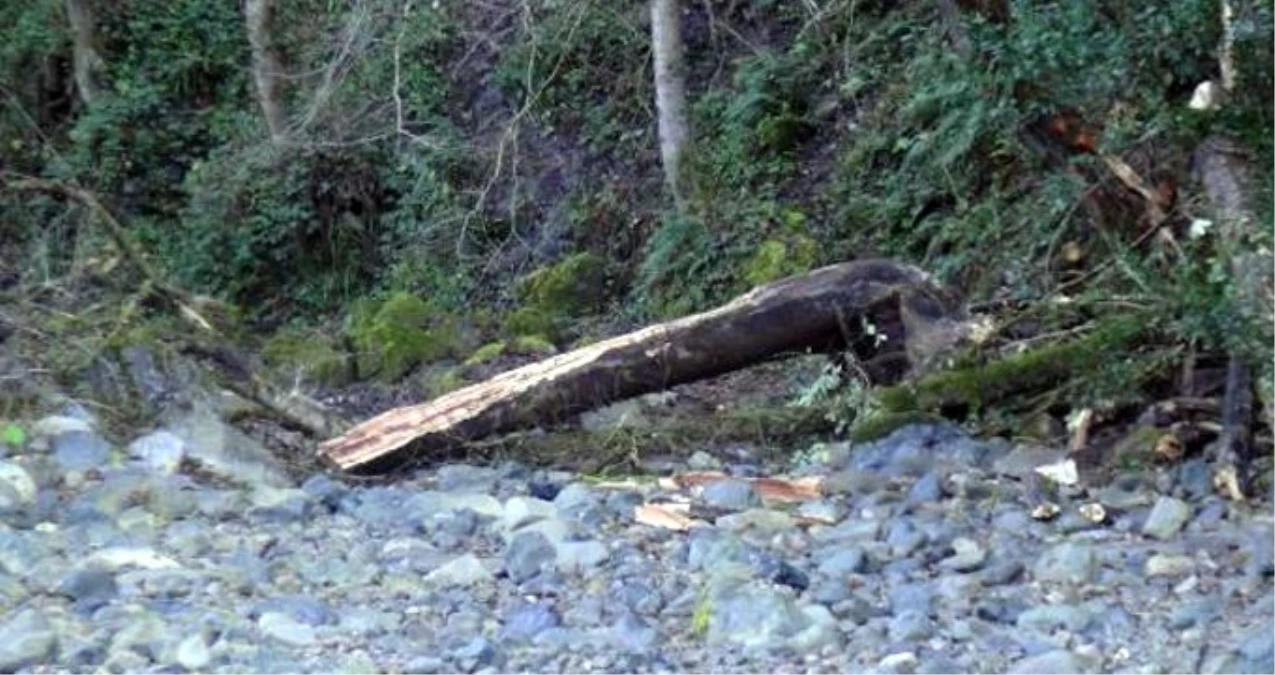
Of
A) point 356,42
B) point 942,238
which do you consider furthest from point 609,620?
point 356,42

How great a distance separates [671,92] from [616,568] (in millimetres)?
8728

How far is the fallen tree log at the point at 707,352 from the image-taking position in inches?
329

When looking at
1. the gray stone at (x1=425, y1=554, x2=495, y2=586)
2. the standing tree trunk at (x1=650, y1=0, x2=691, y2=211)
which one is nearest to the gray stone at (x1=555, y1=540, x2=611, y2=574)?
the gray stone at (x1=425, y1=554, x2=495, y2=586)

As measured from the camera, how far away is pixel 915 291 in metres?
8.63

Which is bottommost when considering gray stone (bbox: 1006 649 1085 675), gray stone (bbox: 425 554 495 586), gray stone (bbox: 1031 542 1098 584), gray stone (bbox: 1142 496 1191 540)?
gray stone (bbox: 1142 496 1191 540)

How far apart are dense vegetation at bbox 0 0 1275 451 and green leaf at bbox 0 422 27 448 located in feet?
2.14

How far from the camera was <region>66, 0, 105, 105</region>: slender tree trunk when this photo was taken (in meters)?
20.4

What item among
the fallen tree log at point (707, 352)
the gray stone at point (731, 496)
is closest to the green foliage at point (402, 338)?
the fallen tree log at point (707, 352)

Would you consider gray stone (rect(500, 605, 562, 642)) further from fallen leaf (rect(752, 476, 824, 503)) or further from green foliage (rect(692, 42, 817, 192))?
green foliage (rect(692, 42, 817, 192))

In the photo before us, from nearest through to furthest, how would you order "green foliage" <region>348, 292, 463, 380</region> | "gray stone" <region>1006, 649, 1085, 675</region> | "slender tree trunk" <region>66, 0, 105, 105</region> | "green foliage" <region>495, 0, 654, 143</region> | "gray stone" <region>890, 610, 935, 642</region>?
"gray stone" <region>1006, 649, 1085, 675</region> < "gray stone" <region>890, 610, 935, 642</region> < "green foliage" <region>348, 292, 463, 380</region> < "green foliage" <region>495, 0, 654, 143</region> < "slender tree trunk" <region>66, 0, 105, 105</region>

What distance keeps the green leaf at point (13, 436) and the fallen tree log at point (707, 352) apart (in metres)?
1.28

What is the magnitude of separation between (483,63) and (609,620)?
1314 centimetres

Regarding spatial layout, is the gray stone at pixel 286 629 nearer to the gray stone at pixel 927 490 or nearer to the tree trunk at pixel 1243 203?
the gray stone at pixel 927 490

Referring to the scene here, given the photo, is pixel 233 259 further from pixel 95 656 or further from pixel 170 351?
pixel 95 656
